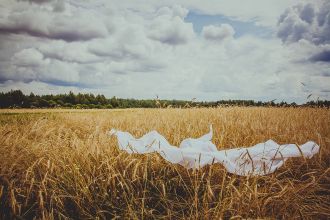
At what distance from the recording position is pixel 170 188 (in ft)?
8.27

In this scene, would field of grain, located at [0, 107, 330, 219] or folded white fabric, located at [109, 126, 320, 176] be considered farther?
folded white fabric, located at [109, 126, 320, 176]

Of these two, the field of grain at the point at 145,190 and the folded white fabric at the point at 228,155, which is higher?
the folded white fabric at the point at 228,155

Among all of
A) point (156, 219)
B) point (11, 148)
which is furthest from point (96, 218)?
point (11, 148)

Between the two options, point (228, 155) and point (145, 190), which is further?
point (228, 155)

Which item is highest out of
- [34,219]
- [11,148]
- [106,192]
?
[11,148]

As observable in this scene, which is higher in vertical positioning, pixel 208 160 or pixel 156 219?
pixel 208 160

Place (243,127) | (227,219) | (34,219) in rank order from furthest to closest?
(243,127), (34,219), (227,219)

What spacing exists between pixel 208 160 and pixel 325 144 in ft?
6.02

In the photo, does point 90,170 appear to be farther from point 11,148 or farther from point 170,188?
point 11,148

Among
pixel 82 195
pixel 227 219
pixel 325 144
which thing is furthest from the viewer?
pixel 325 144

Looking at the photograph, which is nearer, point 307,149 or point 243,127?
point 307,149

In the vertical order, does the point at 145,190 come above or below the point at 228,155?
below

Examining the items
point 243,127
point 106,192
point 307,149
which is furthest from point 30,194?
point 243,127

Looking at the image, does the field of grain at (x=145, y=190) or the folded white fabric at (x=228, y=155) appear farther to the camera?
the folded white fabric at (x=228, y=155)
